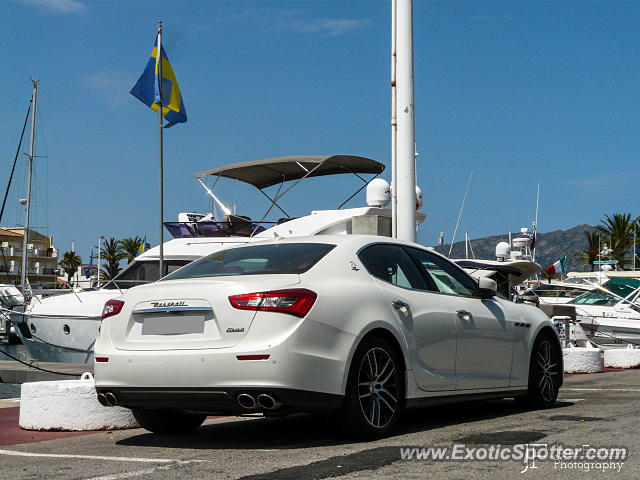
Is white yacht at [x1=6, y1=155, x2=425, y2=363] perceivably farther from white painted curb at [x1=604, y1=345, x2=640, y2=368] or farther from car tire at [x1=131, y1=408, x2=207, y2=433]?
car tire at [x1=131, y1=408, x2=207, y2=433]

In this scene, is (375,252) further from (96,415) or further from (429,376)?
(96,415)

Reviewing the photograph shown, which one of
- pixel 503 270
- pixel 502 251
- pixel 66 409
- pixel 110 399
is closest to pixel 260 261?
pixel 110 399

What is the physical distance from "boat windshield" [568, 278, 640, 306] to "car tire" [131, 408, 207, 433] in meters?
22.7

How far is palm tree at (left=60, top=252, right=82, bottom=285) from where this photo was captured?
5276 inches

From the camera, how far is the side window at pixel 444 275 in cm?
752

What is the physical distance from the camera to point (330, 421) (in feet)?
20.0

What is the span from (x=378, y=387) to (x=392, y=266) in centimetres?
111

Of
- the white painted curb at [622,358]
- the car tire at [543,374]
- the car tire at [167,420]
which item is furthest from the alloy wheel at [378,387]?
the white painted curb at [622,358]

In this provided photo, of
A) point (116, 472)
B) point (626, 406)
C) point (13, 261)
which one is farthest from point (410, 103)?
point (13, 261)

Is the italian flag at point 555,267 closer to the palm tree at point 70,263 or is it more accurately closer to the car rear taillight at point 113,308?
the car rear taillight at point 113,308

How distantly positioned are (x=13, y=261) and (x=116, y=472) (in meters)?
114

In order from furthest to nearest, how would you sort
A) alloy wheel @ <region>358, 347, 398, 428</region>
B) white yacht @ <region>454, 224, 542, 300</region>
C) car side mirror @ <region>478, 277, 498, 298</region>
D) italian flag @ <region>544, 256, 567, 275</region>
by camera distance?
italian flag @ <region>544, 256, 567, 275</region> → white yacht @ <region>454, 224, 542, 300</region> → car side mirror @ <region>478, 277, 498, 298</region> → alloy wheel @ <region>358, 347, 398, 428</region>

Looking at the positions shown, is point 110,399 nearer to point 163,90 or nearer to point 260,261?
point 260,261

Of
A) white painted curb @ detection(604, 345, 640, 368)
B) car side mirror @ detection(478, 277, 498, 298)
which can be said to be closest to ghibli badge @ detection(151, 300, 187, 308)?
car side mirror @ detection(478, 277, 498, 298)
